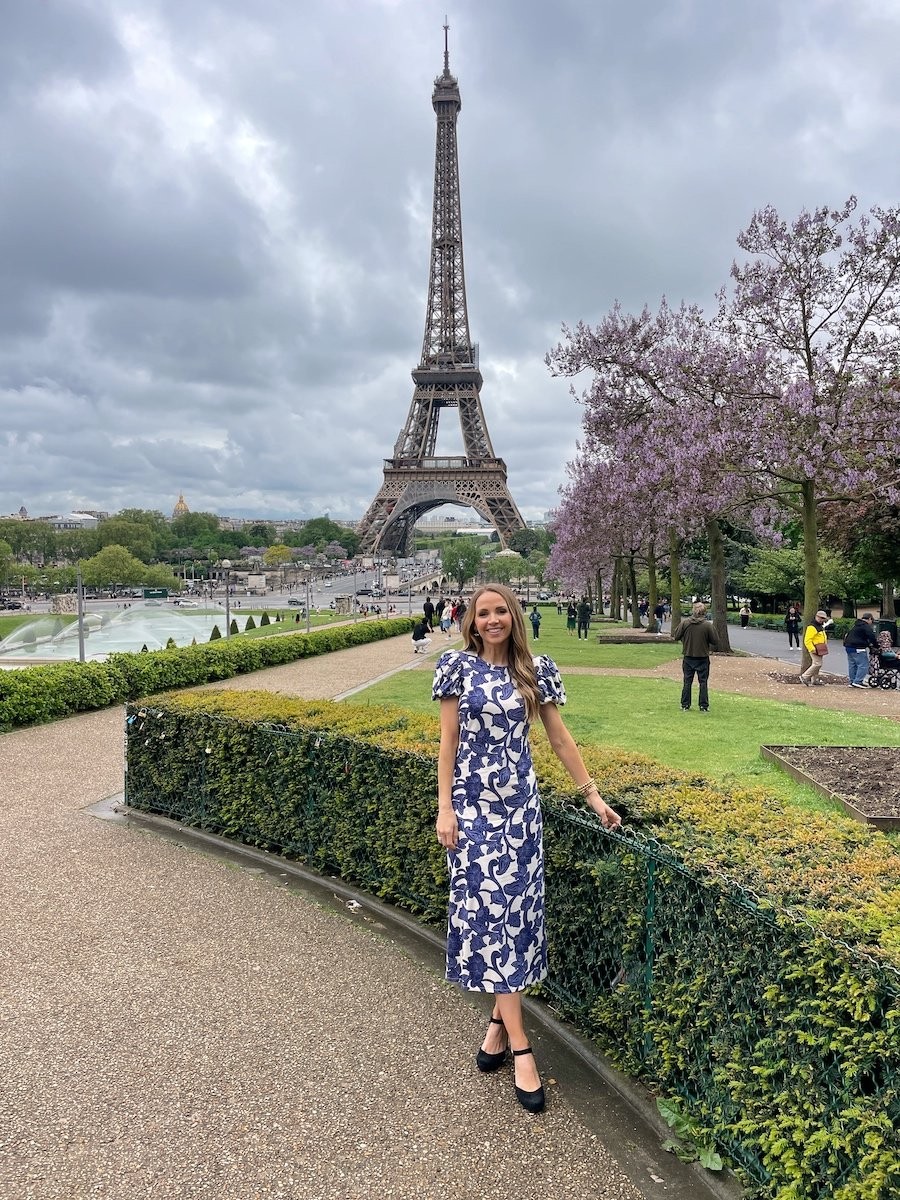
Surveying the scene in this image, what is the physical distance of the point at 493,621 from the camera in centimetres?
333

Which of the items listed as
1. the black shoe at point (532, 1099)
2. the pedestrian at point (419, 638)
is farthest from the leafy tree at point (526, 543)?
the black shoe at point (532, 1099)

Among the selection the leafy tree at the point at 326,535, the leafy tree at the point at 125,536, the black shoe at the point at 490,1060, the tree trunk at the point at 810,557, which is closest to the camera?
the black shoe at the point at 490,1060

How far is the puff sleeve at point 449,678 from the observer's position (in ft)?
10.7

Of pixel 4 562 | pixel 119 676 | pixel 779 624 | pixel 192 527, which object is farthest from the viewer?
pixel 192 527

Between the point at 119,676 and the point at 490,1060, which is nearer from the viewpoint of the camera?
the point at 490,1060

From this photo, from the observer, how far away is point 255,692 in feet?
28.6

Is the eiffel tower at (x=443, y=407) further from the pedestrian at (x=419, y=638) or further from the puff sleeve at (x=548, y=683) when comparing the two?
the puff sleeve at (x=548, y=683)

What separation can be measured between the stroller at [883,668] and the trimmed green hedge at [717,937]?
13222 millimetres

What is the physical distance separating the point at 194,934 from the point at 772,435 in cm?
1480

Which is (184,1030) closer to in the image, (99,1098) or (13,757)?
(99,1098)

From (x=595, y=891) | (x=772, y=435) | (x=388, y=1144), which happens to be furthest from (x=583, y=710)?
(x=388, y=1144)

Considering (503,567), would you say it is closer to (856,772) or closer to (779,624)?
(779,624)

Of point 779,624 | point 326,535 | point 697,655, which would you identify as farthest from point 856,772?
point 326,535

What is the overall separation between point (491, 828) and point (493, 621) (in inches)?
33.7
